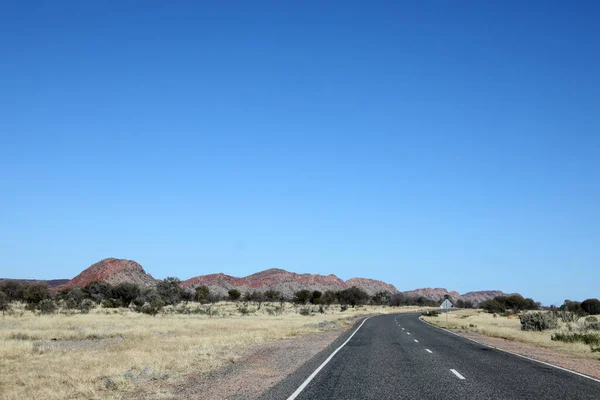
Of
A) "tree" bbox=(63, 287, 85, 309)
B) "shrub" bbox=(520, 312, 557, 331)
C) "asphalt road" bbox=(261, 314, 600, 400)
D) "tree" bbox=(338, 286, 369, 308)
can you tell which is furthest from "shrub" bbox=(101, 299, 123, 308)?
"tree" bbox=(338, 286, 369, 308)

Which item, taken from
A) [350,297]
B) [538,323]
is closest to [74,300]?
[538,323]

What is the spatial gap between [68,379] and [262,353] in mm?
8482

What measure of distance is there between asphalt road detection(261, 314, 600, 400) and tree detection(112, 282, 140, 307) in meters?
58.8

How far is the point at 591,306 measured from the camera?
101 m

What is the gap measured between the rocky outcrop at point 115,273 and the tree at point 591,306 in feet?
326

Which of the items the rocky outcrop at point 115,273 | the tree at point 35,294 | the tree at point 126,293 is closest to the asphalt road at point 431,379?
the tree at point 126,293

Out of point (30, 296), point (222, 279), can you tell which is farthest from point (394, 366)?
point (222, 279)

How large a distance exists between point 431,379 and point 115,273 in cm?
13790

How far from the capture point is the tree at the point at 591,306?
329 ft

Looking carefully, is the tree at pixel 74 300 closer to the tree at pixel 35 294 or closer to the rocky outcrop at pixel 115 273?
the tree at pixel 35 294

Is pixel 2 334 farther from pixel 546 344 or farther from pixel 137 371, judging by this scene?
pixel 546 344

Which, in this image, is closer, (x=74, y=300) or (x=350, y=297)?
(x=74, y=300)

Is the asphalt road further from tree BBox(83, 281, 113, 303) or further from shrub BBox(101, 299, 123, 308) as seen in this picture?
tree BBox(83, 281, 113, 303)

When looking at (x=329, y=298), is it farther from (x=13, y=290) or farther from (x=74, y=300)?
(x=74, y=300)
